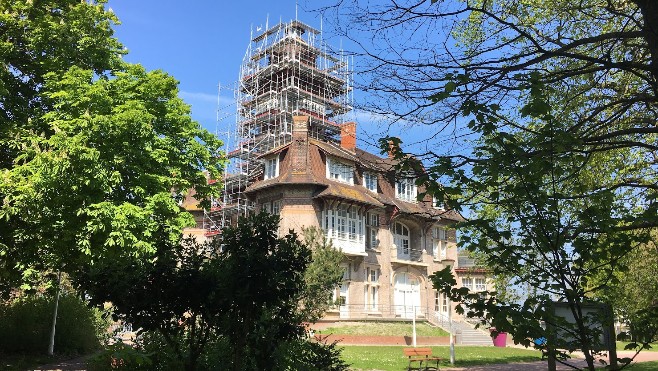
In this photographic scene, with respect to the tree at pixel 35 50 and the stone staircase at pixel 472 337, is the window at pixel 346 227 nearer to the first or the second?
the stone staircase at pixel 472 337

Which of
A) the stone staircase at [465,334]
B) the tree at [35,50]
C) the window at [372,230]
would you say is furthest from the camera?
the window at [372,230]

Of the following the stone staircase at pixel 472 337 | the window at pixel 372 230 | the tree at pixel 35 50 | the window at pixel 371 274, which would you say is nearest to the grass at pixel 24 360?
the tree at pixel 35 50

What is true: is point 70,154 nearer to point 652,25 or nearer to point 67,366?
point 67,366

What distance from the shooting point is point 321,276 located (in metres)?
20.6

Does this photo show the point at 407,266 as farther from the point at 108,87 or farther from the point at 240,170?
the point at 108,87

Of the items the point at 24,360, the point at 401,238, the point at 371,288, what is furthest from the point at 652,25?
the point at 401,238

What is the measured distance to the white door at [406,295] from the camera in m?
39.7

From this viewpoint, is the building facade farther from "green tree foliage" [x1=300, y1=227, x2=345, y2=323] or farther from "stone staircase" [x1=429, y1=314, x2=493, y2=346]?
"green tree foliage" [x1=300, y1=227, x2=345, y2=323]

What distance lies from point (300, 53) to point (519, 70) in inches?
1602

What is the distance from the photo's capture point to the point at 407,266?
4122 cm

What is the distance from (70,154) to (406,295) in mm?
29814

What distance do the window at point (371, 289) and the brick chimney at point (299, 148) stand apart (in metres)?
8.67

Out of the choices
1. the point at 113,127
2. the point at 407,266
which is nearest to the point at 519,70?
the point at 113,127

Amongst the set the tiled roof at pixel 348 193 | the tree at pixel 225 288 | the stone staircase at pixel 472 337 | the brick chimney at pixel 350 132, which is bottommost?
the stone staircase at pixel 472 337
